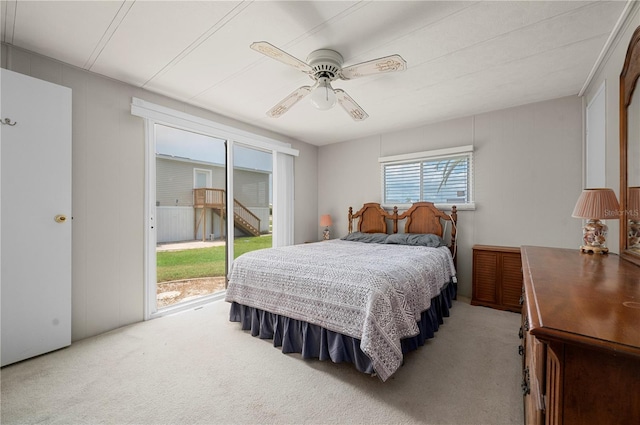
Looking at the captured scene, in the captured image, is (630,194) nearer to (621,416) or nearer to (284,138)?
(621,416)

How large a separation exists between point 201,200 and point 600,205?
3922 mm

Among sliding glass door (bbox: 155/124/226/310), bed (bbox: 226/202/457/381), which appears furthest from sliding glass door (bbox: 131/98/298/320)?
bed (bbox: 226/202/457/381)

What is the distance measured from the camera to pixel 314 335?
2129 millimetres

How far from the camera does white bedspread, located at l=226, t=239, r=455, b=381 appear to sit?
1.75m

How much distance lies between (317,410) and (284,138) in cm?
392

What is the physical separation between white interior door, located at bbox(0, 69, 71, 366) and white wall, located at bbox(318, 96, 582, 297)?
4.08m

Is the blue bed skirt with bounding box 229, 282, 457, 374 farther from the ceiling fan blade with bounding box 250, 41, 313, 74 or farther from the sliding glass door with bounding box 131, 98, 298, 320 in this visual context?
the ceiling fan blade with bounding box 250, 41, 313, 74

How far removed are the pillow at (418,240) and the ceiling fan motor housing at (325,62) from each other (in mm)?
2354

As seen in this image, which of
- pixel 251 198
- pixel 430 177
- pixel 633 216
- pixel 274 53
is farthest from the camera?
pixel 251 198

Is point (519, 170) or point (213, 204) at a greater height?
point (519, 170)

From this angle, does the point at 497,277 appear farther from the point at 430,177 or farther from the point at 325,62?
the point at 325,62

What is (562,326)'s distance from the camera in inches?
23.6

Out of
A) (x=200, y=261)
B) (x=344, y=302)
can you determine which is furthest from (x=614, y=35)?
(x=200, y=261)

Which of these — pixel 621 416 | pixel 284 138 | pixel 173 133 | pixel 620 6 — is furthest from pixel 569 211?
pixel 173 133
